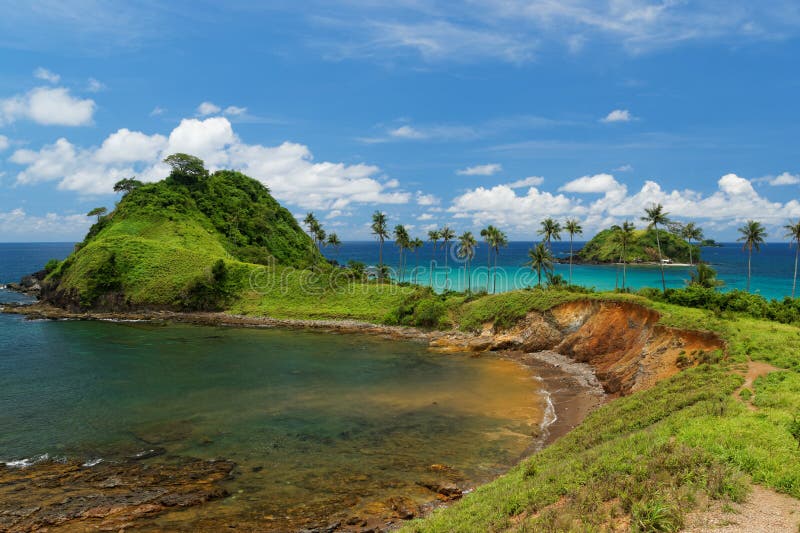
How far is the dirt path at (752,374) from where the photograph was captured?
21.1m

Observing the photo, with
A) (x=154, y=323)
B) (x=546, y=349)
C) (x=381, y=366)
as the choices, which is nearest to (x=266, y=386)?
(x=381, y=366)

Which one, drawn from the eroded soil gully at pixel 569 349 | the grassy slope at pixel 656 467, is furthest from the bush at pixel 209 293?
the grassy slope at pixel 656 467

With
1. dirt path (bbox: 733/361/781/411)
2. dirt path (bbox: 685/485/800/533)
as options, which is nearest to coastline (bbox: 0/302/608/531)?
dirt path (bbox: 733/361/781/411)

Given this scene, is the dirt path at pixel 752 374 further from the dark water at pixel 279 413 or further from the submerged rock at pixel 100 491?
the submerged rock at pixel 100 491

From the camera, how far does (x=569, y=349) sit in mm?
54562

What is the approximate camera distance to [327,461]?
90.0 ft

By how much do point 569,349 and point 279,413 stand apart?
36.3 meters

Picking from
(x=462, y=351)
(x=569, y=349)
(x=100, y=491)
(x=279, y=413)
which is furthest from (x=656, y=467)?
(x=462, y=351)

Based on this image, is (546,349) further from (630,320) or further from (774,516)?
(774,516)

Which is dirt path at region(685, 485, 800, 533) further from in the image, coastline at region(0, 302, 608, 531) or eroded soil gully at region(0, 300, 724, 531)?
eroded soil gully at region(0, 300, 724, 531)

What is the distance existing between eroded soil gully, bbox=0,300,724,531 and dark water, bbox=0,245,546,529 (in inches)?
98.9

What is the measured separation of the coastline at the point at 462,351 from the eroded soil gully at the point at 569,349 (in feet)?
0.39

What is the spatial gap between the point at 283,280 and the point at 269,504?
7418 cm

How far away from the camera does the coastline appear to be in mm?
29109
